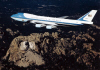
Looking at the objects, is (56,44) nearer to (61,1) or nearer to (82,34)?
(82,34)

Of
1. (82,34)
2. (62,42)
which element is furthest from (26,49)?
(82,34)

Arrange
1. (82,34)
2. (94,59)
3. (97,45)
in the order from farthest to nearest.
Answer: (82,34) → (97,45) → (94,59)

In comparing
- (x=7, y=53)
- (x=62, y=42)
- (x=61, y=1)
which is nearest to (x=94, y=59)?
(x=62, y=42)

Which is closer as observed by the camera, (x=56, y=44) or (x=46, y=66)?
(x=46, y=66)

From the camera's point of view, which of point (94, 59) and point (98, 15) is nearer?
point (94, 59)

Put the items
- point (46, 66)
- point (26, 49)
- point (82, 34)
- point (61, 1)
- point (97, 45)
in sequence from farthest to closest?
point (61, 1)
point (82, 34)
point (97, 45)
point (26, 49)
point (46, 66)

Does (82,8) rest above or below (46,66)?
above

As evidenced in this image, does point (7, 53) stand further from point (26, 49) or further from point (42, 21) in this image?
point (42, 21)

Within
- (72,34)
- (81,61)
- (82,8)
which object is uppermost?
(82,8)

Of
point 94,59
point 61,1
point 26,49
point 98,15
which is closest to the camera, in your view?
point 26,49
